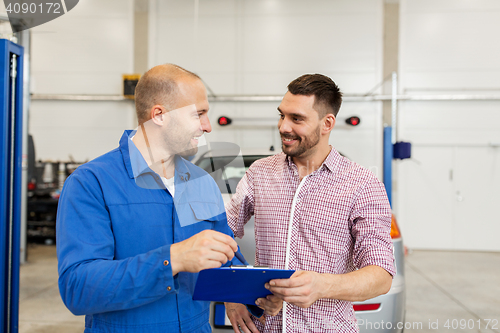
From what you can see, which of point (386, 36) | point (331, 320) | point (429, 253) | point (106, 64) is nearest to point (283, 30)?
point (386, 36)

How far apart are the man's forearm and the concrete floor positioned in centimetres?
187

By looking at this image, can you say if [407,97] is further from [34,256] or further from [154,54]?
[34,256]

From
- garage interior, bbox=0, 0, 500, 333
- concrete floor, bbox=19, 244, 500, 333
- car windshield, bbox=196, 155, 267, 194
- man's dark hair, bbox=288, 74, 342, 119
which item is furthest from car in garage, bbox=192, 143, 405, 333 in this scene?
garage interior, bbox=0, 0, 500, 333

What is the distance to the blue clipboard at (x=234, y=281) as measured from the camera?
758 mm

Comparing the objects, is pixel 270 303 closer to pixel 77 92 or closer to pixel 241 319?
pixel 241 319

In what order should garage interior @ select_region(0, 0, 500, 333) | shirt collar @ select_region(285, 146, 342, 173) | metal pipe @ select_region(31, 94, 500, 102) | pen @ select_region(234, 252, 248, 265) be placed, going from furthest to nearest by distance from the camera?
garage interior @ select_region(0, 0, 500, 333)
metal pipe @ select_region(31, 94, 500, 102)
shirt collar @ select_region(285, 146, 342, 173)
pen @ select_region(234, 252, 248, 265)

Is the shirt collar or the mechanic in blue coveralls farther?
the shirt collar

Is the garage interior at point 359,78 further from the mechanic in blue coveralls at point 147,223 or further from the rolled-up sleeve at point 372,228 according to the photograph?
the mechanic in blue coveralls at point 147,223

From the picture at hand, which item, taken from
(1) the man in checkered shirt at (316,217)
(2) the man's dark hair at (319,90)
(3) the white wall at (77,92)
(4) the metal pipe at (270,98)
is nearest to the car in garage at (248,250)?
(1) the man in checkered shirt at (316,217)

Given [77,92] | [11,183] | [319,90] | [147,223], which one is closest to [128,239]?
[147,223]

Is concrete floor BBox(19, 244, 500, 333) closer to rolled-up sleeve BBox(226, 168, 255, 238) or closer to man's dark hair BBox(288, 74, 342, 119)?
rolled-up sleeve BBox(226, 168, 255, 238)

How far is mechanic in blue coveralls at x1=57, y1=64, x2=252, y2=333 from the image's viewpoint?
757 mm

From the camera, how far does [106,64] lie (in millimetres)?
6395

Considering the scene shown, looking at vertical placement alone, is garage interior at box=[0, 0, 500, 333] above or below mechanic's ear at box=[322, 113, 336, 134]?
above
